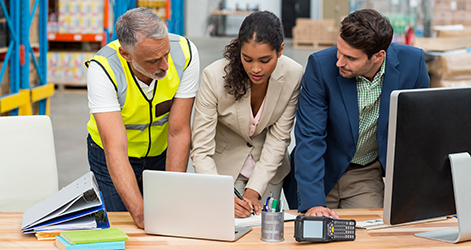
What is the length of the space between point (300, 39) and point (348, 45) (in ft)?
43.1

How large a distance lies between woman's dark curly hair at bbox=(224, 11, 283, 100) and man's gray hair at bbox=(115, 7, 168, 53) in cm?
32

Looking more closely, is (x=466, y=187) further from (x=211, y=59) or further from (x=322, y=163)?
(x=211, y=59)

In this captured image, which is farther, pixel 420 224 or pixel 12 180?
pixel 12 180

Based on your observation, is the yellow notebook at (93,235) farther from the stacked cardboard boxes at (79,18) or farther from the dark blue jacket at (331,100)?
the stacked cardboard boxes at (79,18)

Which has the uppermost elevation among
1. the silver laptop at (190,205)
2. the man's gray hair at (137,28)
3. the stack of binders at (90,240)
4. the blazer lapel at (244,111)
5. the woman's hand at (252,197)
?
the man's gray hair at (137,28)

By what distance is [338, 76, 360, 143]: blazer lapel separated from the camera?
81.4 inches

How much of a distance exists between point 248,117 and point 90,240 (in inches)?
38.1

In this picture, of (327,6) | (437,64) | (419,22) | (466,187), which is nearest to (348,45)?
(466,187)

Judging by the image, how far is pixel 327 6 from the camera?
16.5 meters

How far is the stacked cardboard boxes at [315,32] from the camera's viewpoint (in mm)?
14609

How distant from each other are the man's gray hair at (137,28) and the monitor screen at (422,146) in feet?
2.87

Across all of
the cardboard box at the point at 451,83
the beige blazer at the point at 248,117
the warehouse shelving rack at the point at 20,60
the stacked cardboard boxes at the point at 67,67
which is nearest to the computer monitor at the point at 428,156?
the beige blazer at the point at 248,117

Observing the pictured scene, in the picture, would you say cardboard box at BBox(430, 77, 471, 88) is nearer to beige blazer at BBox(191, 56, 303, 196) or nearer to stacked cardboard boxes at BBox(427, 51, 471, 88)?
stacked cardboard boxes at BBox(427, 51, 471, 88)

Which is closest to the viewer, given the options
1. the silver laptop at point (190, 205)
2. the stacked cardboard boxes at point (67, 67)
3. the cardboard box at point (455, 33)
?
Answer: the silver laptop at point (190, 205)
